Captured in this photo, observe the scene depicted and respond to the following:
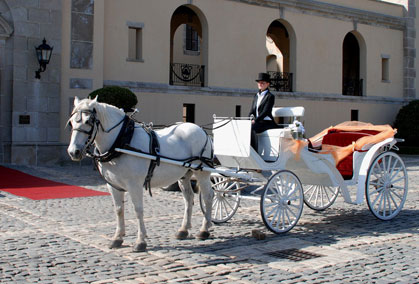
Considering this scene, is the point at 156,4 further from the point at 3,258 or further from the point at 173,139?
the point at 3,258

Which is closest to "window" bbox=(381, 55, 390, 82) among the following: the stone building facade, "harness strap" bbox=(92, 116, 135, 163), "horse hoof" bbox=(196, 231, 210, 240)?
the stone building facade

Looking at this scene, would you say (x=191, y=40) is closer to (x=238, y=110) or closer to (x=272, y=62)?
(x=272, y=62)

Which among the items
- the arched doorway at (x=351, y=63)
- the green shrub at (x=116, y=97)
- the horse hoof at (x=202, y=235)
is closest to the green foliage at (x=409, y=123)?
the arched doorway at (x=351, y=63)

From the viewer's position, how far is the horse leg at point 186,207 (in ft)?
22.9

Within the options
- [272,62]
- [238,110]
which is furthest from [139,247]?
[272,62]

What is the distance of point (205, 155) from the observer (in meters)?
7.27

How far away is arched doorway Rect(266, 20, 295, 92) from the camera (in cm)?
2300

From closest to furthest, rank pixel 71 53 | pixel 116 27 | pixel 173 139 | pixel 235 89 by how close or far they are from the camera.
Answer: pixel 173 139
pixel 71 53
pixel 116 27
pixel 235 89

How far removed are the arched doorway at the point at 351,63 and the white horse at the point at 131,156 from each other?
19932 mm

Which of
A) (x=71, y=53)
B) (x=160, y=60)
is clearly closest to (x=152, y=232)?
(x=71, y=53)

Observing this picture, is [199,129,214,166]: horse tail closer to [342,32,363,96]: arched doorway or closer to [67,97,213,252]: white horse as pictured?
[67,97,213,252]: white horse

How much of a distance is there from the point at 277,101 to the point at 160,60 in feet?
18.7

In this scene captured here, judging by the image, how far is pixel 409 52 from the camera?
26.8 meters

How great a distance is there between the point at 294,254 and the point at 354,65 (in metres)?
22.7
